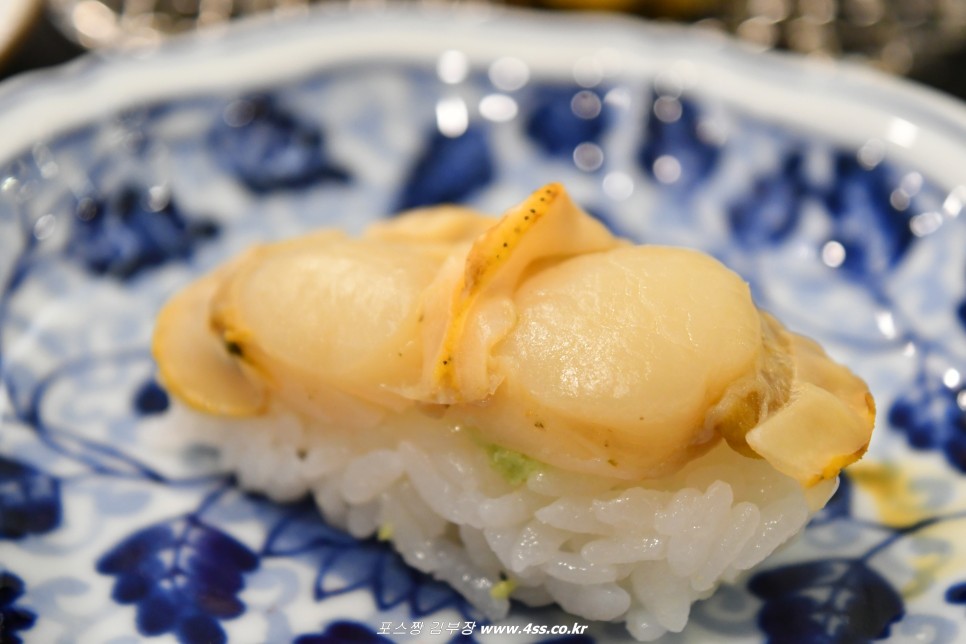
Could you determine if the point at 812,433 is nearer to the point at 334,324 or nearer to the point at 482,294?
the point at 482,294

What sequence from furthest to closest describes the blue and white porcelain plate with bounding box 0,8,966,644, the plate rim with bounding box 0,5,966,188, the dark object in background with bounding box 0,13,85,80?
the dark object in background with bounding box 0,13,85,80
the plate rim with bounding box 0,5,966,188
the blue and white porcelain plate with bounding box 0,8,966,644

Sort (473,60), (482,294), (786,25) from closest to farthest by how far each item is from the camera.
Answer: (482,294)
(473,60)
(786,25)

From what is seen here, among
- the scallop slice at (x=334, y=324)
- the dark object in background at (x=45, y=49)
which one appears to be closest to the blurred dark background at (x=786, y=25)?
the dark object in background at (x=45, y=49)

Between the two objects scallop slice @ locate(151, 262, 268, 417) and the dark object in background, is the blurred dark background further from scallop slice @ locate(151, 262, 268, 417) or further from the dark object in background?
scallop slice @ locate(151, 262, 268, 417)

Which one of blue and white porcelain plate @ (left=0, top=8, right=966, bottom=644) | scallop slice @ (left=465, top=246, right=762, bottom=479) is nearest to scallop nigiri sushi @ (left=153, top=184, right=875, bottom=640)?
scallop slice @ (left=465, top=246, right=762, bottom=479)

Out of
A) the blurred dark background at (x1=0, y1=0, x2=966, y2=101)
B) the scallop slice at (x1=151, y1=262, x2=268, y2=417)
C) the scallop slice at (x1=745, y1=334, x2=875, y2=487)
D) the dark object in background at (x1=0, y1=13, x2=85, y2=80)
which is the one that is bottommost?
the scallop slice at (x1=151, y1=262, x2=268, y2=417)

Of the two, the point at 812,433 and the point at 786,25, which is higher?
the point at 786,25

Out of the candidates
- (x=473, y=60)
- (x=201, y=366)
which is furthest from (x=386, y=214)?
(x=201, y=366)
